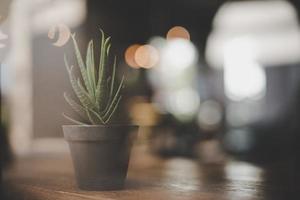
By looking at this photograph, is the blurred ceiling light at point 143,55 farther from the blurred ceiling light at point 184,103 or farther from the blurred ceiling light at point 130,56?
the blurred ceiling light at point 184,103

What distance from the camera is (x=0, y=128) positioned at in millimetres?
2377

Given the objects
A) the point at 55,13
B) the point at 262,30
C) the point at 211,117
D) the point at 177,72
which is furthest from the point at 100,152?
the point at 177,72

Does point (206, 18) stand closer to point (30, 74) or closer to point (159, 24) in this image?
point (159, 24)

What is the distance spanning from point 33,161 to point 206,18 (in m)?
3.83

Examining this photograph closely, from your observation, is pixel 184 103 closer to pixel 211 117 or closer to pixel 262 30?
pixel 211 117

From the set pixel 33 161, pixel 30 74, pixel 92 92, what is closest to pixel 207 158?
pixel 33 161

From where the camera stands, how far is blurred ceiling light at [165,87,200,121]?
18.9ft

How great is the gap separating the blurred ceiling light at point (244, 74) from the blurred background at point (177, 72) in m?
0.02

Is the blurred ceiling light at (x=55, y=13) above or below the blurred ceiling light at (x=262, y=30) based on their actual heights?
below

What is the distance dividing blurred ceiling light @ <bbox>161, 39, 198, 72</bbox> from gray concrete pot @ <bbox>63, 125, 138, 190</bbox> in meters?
5.14

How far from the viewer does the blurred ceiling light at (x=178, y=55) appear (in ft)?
22.9

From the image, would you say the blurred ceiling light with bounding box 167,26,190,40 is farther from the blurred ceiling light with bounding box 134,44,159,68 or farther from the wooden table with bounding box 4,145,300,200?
the wooden table with bounding box 4,145,300,200

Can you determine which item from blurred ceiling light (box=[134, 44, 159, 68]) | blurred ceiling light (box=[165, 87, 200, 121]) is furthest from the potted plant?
blurred ceiling light (box=[165, 87, 200, 121])

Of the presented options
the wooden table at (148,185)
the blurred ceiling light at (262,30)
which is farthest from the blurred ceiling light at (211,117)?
the wooden table at (148,185)
